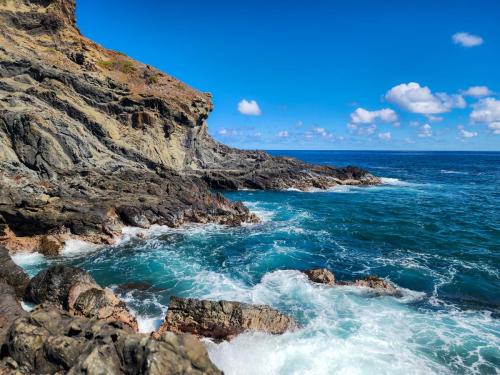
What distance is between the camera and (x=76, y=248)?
29250 mm

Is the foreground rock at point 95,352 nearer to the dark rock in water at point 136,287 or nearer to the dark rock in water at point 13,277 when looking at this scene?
the dark rock in water at point 13,277

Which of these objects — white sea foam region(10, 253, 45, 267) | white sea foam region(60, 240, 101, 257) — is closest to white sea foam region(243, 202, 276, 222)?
white sea foam region(60, 240, 101, 257)

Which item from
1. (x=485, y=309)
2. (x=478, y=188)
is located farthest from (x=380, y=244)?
(x=478, y=188)

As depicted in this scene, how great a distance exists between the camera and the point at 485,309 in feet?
69.5

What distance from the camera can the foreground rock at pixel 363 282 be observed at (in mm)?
22961

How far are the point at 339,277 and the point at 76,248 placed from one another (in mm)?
20631

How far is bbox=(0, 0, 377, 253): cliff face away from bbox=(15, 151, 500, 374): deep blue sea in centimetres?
361

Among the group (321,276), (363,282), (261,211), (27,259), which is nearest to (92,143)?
(261,211)

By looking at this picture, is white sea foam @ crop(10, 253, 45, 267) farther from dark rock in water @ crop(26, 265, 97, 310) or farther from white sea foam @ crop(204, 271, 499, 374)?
white sea foam @ crop(204, 271, 499, 374)

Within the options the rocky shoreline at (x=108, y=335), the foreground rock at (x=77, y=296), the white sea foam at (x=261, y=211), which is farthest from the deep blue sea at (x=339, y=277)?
the foreground rock at (x=77, y=296)

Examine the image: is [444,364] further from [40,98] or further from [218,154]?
[218,154]

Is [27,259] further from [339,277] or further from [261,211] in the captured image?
[261,211]

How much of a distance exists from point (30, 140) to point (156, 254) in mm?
22922

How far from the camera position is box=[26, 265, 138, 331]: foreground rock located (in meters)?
17.0
